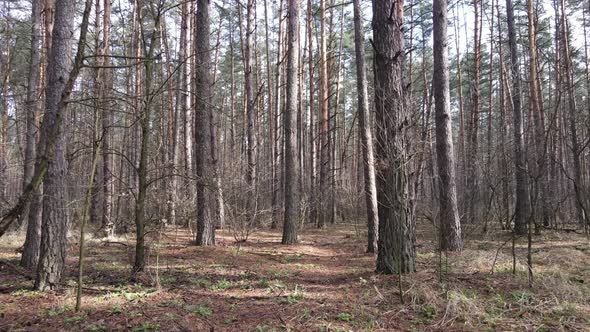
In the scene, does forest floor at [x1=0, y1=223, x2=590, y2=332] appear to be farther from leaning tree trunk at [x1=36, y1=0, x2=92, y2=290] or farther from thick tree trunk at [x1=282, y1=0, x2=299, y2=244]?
thick tree trunk at [x1=282, y1=0, x2=299, y2=244]

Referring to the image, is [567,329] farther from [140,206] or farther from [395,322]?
[140,206]

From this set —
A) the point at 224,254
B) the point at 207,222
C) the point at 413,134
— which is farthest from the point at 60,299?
the point at 413,134

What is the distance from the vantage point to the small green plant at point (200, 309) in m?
4.17

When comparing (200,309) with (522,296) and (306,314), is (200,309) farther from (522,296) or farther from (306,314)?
(522,296)

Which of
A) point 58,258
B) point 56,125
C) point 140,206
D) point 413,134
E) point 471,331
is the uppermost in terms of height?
point 413,134

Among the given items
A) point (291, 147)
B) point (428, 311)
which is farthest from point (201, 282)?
point (291, 147)

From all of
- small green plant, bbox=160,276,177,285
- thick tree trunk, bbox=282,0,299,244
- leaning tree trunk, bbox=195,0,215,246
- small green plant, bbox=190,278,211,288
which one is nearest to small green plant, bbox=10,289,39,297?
small green plant, bbox=160,276,177,285

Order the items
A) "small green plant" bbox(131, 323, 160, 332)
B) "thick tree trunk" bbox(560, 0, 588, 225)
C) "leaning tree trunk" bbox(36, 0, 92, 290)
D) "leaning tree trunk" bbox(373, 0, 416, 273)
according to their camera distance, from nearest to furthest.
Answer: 1. "small green plant" bbox(131, 323, 160, 332)
2. "leaning tree trunk" bbox(36, 0, 92, 290)
3. "leaning tree trunk" bbox(373, 0, 416, 273)
4. "thick tree trunk" bbox(560, 0, 588, 225)

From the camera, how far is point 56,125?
2.46 m

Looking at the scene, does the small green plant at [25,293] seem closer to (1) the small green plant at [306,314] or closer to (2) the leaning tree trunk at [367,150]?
(1) the small green plant at [306,314]

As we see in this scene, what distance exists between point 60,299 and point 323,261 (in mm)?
4735

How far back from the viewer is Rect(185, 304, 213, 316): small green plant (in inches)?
164

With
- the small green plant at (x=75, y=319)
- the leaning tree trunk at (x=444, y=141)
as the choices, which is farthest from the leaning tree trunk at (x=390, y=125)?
the small green plant at (x=75, y=319)

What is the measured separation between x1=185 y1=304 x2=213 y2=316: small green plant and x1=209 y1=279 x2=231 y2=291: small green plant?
2.82ft
